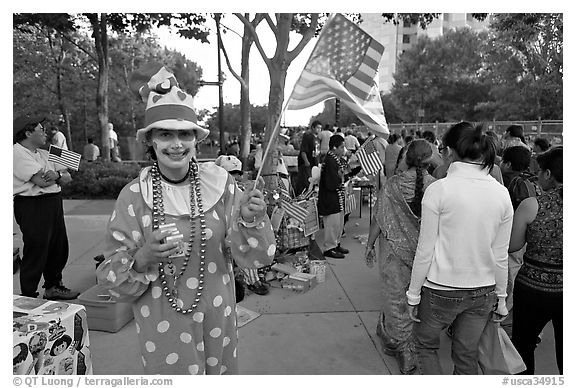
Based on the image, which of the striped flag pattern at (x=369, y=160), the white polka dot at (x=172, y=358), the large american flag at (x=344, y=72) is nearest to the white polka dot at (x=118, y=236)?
the white polka dot at (x=172, y=358)

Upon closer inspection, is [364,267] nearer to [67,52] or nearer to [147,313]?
[147,313]

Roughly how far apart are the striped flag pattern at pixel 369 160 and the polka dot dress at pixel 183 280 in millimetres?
4598

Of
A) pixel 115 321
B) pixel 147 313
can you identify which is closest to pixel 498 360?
pixel 147 313

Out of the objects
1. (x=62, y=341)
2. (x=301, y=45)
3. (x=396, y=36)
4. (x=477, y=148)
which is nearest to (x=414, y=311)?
(x=477, y=148)

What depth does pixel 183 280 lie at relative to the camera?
6.60ft

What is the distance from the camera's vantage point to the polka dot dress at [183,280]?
6.37 ft

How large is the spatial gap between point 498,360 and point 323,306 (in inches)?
84.4

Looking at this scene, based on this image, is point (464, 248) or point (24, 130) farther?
point (24, 130)

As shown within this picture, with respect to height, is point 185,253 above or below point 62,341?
above

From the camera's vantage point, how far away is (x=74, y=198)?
37.0 feet

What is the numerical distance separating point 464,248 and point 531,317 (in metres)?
0.84

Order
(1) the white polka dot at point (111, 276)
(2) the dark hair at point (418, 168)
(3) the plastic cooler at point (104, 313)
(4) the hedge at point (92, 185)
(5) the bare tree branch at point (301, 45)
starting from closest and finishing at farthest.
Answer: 1. (1) the white polka dot at point (111, 276)
2. (2) the dark hair at point (418, 168)
3. (3) the plastic cooler at point (104, 313)
4. (5) the bare tree branch at point (301, 45)
5. (4) the hedge at point (92, 185)

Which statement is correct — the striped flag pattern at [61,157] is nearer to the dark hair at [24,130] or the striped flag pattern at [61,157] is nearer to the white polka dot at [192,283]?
the dark hair at [24,130]

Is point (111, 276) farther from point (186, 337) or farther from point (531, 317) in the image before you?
point (531, 317)
